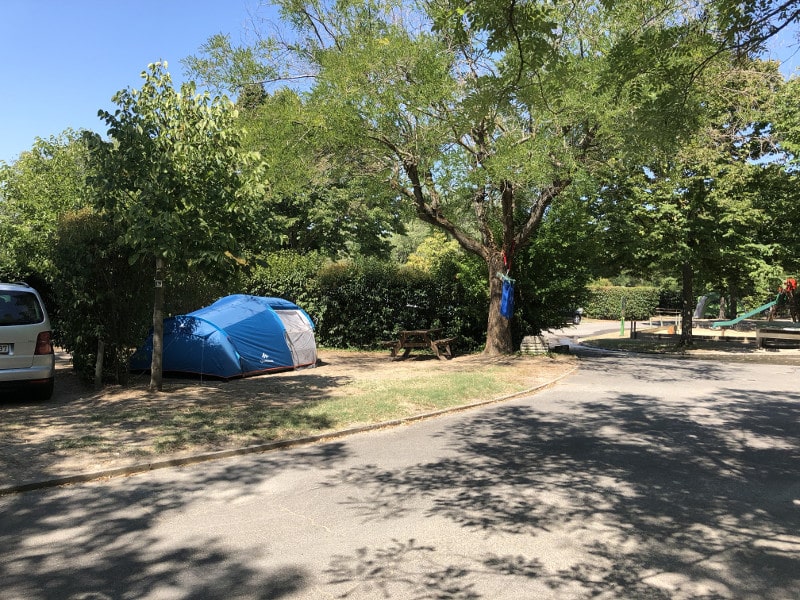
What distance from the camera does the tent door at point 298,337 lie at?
44.0 feet

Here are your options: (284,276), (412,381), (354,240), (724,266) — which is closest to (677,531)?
(412,381)

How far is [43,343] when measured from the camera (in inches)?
324

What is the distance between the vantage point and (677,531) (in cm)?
430

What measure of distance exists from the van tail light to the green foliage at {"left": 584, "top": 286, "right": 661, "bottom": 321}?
42.5 m

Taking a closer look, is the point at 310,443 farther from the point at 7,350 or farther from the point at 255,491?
the point at 7,350

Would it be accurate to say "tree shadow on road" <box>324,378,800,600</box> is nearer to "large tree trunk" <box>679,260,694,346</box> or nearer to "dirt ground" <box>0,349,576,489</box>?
"dirt ground" <box>0,349,576,489</box>

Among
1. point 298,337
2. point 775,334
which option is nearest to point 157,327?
point 298,337

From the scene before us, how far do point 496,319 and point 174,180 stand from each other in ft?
32.6

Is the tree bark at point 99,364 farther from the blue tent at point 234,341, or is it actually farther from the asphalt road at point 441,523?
the asphalt road at point 441,523

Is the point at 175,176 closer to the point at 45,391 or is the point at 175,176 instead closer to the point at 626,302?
the point at 45,391

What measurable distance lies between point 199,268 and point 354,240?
24336 millimetres

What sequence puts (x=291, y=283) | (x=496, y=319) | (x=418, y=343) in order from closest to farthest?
(x=496, y=319) < (x=418, y=343) < (x=291, y=283)

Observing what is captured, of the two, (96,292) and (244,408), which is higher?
(96,292)

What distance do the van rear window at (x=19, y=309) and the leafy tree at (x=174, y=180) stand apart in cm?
156
